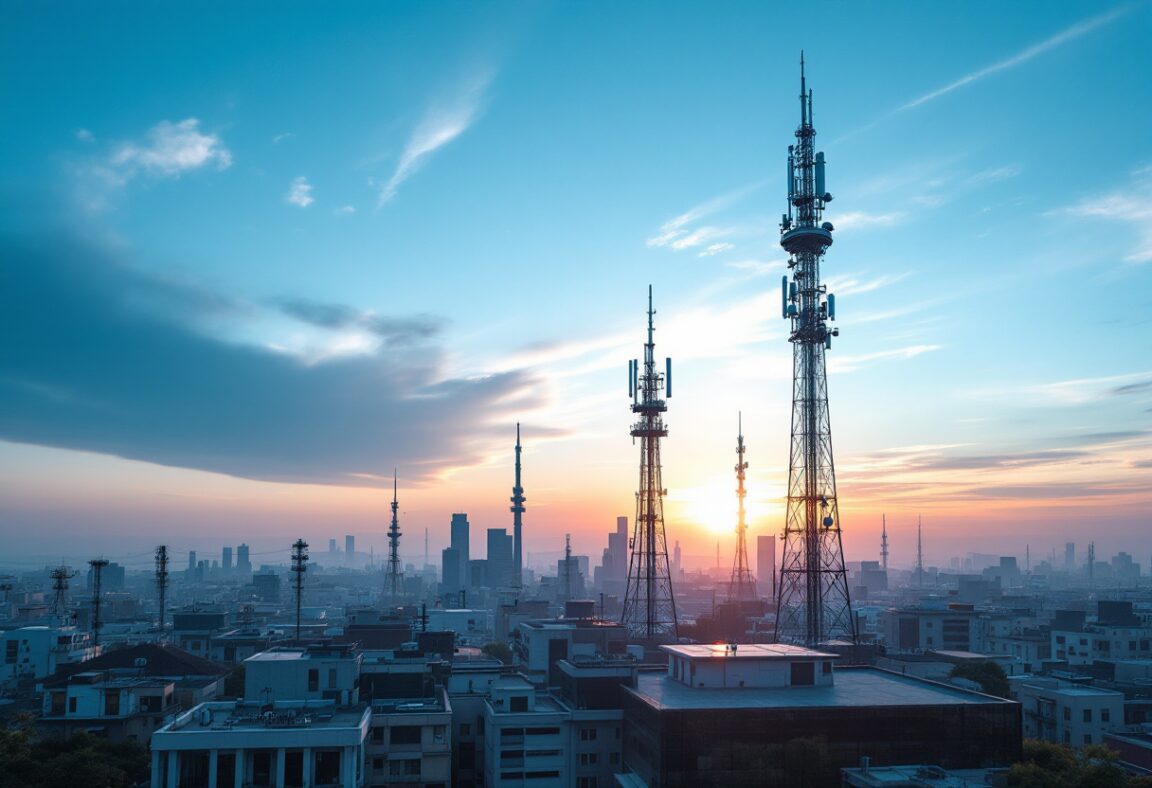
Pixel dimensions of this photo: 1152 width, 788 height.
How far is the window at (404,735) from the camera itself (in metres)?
44.3

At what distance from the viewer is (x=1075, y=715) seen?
6066 cm

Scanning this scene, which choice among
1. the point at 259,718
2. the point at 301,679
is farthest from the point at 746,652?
the point at 259,718

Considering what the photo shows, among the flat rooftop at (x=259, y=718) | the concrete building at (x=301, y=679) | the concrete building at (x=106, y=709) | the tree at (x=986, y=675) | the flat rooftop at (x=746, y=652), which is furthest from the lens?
the tree at (x=986, y=675)

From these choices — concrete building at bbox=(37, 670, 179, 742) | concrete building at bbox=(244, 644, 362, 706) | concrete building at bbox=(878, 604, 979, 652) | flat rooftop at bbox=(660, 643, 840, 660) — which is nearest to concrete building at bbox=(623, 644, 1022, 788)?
flat rooftop at bbox=(660, 643, 840, 660)

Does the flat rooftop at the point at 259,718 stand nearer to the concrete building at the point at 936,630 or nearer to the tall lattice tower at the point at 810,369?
the tall lattice tower at the point at 810,369

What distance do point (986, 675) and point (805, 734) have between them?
3848cm

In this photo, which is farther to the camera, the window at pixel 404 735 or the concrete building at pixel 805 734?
the window at pixel 404 735

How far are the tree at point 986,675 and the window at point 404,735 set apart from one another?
139ft

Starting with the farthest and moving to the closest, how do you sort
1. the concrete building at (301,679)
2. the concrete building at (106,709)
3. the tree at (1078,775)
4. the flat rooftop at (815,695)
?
the concrete building at (106,709)
the concrete building at (301,679)
the flat rooftop at (815,695)
the tree at (1078,775)

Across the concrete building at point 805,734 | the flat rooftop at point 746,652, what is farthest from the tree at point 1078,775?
the flat rooftop at point 746,652

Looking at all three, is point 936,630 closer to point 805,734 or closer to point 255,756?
point 805,734

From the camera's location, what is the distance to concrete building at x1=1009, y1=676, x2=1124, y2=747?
60.4 m

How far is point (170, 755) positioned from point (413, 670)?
1442cm

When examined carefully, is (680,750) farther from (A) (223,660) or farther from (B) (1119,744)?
(A) (223,660)
